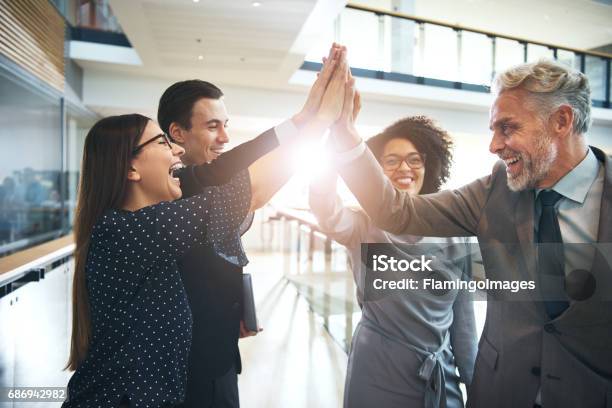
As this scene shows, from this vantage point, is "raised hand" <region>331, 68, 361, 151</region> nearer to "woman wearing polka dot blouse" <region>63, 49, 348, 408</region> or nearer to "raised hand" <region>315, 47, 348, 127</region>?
"raised hand" <region>315, 47, 348, 127</region>

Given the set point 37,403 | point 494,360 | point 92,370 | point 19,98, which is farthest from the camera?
point 19,98

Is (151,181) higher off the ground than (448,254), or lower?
higher

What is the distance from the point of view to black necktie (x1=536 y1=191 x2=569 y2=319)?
0.97m

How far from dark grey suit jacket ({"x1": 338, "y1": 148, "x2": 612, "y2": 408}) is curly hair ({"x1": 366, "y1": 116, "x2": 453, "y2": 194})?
1.15 ft

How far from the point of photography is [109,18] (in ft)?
18.3

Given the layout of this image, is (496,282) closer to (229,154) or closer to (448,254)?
(448,254)

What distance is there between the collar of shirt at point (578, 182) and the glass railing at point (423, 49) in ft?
17.6

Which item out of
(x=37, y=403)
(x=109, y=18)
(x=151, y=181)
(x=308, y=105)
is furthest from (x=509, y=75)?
(x=109, y=18)

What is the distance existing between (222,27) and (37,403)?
3.86 m

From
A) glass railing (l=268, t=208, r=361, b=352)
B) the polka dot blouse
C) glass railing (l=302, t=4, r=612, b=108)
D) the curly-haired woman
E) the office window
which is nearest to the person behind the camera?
the polka dot blouse

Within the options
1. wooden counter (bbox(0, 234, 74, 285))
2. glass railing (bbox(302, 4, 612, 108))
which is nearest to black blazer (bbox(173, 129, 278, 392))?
wooden counter (bbox(0, 234, 74, 285))

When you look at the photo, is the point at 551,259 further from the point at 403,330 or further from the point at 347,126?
the point at 347,126

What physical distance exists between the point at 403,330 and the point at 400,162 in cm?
61

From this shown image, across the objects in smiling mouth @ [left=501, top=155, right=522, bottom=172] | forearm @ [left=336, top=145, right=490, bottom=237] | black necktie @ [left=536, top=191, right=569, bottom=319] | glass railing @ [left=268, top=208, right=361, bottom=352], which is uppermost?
smiling mouth @ [left=501, top=155, right=522, bottom=172]
